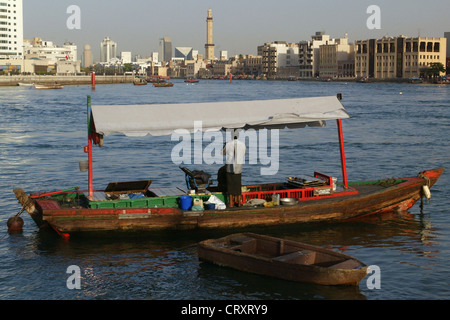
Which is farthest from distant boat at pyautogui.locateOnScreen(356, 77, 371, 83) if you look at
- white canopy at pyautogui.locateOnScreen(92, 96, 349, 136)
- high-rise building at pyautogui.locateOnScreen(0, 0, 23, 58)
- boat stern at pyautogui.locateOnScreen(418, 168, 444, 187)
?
white canopy at pyautogui.locateOnScreen(92, 96, 349, 136)

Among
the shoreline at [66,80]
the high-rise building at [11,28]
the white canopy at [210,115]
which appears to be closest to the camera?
the white canopy at [210,115]

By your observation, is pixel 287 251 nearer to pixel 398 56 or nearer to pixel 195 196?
pixel 195 196

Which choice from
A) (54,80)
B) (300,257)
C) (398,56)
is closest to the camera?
(300,257)

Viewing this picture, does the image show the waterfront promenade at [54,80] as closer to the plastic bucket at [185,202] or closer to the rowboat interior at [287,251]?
the plastic bucket at [185,202]

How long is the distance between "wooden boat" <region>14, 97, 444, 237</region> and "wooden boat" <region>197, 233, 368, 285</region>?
1997 mm

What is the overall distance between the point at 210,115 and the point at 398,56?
171 metres

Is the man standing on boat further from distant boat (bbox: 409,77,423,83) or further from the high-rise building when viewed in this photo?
the high-rise building

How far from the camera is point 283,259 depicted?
11523 mm

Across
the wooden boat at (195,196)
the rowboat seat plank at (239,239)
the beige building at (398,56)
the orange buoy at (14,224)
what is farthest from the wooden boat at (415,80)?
the rowboat seat plank at (239,239)

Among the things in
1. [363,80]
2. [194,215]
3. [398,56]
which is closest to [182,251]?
[194,215]

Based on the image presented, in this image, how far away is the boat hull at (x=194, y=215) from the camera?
13.8 metres

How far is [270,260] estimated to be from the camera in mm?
11500

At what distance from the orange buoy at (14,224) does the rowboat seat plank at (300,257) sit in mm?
7090

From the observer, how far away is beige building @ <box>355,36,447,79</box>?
170125 millimetres
